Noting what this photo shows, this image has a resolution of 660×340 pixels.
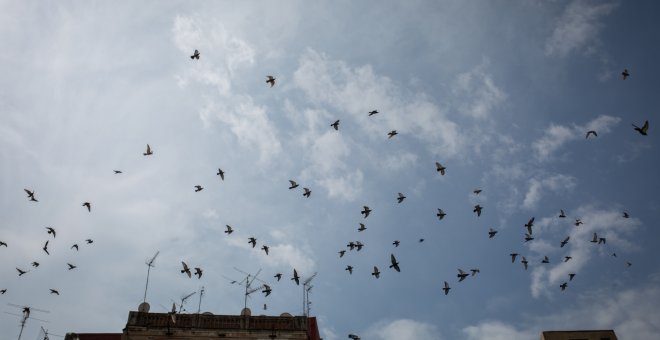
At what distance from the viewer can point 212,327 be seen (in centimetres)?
2684

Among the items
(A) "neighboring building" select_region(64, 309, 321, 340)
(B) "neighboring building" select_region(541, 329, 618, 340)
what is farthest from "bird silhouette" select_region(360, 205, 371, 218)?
(B) "neighboring building" select_region(541, 329, 618, 340)

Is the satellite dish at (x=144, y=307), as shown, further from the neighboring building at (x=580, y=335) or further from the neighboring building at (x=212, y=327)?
the neighboring building at (x=580, y=335)

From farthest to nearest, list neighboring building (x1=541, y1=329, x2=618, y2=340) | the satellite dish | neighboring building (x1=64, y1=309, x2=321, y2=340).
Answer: neighboring building (x1=541, y1=329, x2=618, y2=340)
the satellite dish
neighboring building (x1=64, y1=309, x2=321, y2=340)

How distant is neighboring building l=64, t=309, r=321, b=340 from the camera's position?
2612 centimetres

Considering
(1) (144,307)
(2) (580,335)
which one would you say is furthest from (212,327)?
(2) (580,335)

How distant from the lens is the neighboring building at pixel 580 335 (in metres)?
37.1

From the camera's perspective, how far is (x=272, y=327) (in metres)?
27.3

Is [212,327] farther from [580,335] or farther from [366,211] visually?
[580,335]

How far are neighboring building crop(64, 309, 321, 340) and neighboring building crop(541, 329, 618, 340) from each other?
22484mm

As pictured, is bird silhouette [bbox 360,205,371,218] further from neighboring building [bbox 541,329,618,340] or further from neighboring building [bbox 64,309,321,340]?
neighboring building [bbox 541,329,618,340]

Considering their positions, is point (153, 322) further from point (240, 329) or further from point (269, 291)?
point (269, 291)

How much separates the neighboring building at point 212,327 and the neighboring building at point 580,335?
22.5 m

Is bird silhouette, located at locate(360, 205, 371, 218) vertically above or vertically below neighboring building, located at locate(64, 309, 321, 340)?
above

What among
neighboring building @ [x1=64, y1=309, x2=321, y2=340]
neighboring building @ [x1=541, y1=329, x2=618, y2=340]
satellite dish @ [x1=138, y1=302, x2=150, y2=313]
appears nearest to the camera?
neighboring building @ [x1=64, y1=309, x2=321, y2=340]
